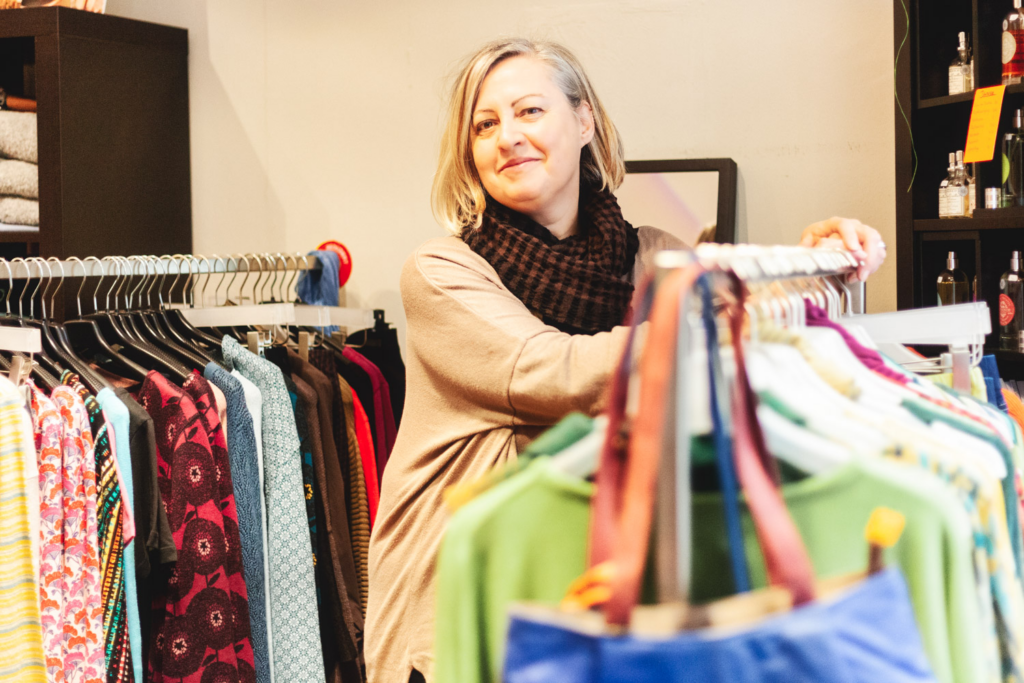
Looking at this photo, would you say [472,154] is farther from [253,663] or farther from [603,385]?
[253,663]

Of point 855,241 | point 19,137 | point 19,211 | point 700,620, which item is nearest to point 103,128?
point 19,137

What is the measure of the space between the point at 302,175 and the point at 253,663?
1706 millimetres

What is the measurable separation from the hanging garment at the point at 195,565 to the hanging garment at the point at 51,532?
0.18m

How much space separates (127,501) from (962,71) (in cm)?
198

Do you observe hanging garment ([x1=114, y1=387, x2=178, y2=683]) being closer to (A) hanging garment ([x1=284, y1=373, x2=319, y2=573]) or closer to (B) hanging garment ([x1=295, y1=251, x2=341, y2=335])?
(A) hanging garment ([x1=284, y1=373, x2=319, y2=573])

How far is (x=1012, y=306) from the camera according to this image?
1977 mm

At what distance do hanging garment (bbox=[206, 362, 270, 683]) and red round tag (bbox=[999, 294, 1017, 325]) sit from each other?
1.65 m

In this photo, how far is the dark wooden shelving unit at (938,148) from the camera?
76.9 inches

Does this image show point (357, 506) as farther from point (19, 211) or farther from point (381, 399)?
point (19, 211)

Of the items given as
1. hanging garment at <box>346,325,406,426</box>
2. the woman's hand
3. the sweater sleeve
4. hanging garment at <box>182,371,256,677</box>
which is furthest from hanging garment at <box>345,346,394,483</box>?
the woman's hand

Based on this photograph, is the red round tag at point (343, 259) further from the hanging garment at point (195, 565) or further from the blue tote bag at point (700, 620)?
the blue tote bag at point (700, 620)

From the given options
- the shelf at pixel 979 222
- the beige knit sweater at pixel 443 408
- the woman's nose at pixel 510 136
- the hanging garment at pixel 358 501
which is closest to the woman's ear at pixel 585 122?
the woman's nose at pixel 510 136

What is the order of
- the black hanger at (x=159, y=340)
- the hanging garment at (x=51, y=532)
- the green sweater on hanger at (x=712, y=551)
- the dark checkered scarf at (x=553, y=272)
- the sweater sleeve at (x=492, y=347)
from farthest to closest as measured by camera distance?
the black hanger at (x=159, y=340) < the hanging garment at (x=51, y=532) < the dark checkered scarf at (x=553, y=272) < the sweater sleeve at (x=492, y=347) < the green sweater on hanger at (x=712, y=551)

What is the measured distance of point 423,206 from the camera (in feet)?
9.05
